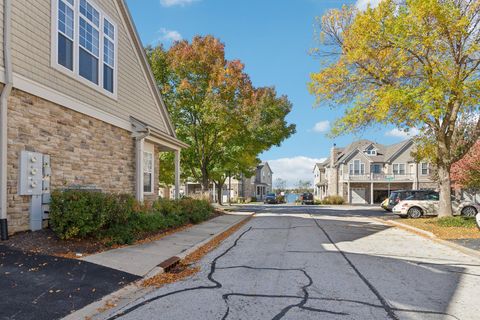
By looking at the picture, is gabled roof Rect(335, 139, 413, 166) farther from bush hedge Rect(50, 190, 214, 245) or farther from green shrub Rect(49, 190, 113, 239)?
green shrub Rect(49, 190, 113, 239)

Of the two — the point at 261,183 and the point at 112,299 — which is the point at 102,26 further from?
the point at 261,183

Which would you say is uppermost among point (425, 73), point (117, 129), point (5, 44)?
point (425, 73)

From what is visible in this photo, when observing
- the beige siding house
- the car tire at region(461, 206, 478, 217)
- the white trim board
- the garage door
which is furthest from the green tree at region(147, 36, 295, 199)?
the garage door

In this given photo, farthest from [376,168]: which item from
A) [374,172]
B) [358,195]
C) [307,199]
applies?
[307,199]

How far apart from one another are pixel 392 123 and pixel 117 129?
12.1 m

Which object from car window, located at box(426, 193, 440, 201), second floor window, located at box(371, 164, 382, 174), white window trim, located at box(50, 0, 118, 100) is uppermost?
white window trim, located at box(50, 0, 118, 100)

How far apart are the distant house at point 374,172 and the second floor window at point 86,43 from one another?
44.3 meters

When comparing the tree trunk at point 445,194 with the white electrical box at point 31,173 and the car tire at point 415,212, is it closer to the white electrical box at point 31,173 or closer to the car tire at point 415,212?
the car tire at point 415,212

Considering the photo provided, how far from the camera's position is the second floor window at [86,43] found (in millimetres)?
10523

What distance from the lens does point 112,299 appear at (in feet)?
18.7

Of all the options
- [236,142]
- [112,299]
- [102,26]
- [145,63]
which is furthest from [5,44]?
[236,142]

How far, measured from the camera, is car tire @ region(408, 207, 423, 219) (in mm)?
21500

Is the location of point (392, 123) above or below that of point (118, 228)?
above

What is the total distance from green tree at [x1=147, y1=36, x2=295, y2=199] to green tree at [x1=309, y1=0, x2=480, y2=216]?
7219mm
